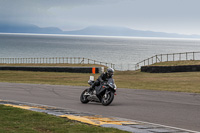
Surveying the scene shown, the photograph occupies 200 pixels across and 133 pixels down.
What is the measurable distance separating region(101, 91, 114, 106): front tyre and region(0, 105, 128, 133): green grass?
329 cm

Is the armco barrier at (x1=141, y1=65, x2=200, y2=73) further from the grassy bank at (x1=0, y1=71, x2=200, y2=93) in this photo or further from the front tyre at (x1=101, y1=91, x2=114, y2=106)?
the front tyre at (x1=101, y1=91, x2=114, y2=106)

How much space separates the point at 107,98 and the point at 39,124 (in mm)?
4660

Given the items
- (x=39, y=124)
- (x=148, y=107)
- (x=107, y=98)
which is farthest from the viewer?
(x=107, y=98)

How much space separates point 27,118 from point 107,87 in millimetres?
3957

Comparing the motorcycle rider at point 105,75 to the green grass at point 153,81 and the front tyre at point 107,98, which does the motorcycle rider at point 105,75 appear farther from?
the green grass at point 153,81

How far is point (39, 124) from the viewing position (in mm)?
8969

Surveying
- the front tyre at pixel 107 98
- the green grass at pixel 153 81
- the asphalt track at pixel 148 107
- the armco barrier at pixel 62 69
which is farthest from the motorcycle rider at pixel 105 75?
the armco barrier at pixel 62 69

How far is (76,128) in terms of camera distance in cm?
837

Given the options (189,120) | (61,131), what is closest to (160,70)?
(189,120)

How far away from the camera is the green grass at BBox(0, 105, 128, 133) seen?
8.12 metres

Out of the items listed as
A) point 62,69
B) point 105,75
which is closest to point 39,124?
point 105,75

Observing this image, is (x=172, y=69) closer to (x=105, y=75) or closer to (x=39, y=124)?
(x=105, y=75)

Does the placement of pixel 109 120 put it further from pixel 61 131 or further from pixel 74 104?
pixel 74 104

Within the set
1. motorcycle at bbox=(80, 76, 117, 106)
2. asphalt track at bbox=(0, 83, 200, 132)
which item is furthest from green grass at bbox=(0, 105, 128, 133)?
motorcycle at bbox=(80, 76, 117, 106)
